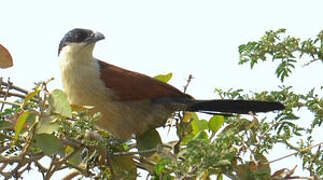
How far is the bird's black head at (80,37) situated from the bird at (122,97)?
0.04ft

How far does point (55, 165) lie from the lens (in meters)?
2.22

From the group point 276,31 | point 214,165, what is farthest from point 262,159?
point 276,31

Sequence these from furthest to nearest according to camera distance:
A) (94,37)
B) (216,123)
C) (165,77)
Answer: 1. (94,37)
2. (165,77)
3. (216,123)

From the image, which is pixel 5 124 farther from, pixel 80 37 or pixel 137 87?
pixel 80 37

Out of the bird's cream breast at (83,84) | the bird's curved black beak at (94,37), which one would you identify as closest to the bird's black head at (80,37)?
the bird's curved black beak at (94,37)

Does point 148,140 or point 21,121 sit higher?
point 21,121

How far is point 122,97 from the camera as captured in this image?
340cm

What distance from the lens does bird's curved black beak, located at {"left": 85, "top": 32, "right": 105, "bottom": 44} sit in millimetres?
3586

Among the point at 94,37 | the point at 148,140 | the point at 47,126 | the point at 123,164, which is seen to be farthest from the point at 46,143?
the point at 94,37

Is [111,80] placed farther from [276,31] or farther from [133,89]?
[276,31]

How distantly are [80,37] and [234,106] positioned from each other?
132 cm

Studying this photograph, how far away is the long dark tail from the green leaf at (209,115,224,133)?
0.26m

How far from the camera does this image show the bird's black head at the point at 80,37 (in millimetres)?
3621

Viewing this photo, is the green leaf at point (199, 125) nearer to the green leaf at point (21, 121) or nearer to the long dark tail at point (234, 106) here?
the long dark tail at point (234, 106)
